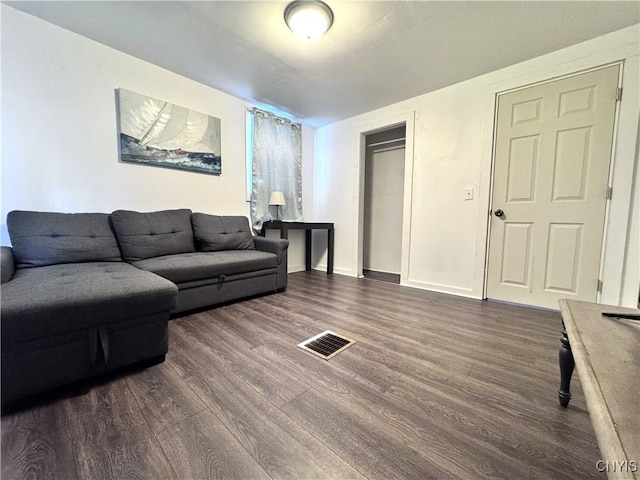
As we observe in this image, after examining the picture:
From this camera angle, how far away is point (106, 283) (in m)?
1.29

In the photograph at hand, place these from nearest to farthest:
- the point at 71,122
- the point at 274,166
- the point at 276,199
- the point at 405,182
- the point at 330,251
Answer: the point at 71,122 → the point at 405,182 → the point at 276,199 → the point at 274,166 → the point at 330,251

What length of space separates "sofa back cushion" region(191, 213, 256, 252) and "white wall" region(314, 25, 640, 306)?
1.60 m

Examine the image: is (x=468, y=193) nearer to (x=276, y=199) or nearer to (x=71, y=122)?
(x=276, y=199)

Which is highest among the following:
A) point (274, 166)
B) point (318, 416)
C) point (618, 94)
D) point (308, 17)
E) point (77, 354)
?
point (308, 17)

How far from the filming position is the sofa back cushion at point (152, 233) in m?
2.08

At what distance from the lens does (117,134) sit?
2277 millimetres

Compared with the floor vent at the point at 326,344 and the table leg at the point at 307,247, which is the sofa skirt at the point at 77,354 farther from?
the table leg at the point at 307,247

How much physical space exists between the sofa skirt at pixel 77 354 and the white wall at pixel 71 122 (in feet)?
4.72

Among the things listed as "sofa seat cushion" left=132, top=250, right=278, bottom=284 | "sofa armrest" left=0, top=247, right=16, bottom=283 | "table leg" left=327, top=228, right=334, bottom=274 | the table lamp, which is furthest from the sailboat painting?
"table leg" left=327, top=228, right=334, bottom=274

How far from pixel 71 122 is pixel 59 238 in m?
1.02

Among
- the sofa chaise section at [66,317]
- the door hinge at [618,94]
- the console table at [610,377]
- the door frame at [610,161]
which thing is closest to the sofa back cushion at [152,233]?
the sofa chaise section at [66,317]

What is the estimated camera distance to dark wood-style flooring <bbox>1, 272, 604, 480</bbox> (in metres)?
0.82

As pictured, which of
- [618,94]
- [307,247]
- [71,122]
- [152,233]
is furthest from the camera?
[307,247]

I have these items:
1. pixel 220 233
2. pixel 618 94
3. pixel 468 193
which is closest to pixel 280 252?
pixel 220 233
